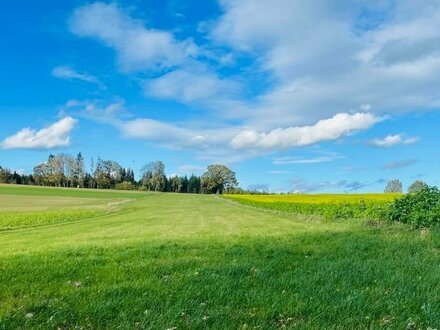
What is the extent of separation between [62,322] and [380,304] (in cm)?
416

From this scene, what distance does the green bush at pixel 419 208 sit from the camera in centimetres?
1688

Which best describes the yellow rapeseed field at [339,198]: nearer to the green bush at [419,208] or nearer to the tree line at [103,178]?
the green bush at [419,208]

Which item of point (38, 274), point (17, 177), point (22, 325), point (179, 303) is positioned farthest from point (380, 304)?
point (17, 177)

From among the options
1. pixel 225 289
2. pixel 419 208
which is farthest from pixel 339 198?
pixel 225 289

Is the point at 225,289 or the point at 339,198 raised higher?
the point at 339,198

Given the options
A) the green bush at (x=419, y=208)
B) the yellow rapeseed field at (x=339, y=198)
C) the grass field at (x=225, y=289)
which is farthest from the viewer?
the yellow rapeseed field at (x=339, y=198)

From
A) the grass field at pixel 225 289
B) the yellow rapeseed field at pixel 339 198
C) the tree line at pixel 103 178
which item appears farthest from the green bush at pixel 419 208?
the tree line at pixel 103 178

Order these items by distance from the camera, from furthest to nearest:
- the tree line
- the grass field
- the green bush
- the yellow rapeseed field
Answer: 1. the tree line
2. the yellow rapeseed field
3. the green bush
4. the grass field

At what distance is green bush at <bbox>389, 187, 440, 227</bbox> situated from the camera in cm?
1688

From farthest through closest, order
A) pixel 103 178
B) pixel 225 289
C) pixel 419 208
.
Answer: pixel 103 178 < pixel 419 208 < pixel 225 289

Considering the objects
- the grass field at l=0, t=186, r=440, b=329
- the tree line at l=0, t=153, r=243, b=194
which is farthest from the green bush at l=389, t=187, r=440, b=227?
the tree line at l=0, t=153, r=243, b=194

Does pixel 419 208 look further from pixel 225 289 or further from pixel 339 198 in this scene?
pixel 339 198

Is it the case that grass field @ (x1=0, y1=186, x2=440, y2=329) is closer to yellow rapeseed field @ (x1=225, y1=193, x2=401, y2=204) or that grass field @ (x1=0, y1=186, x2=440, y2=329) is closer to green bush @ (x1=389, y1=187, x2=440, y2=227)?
green bush @ (x1=389, y1=187, x2=440, y2=227)

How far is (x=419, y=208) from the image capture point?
18125 mm
